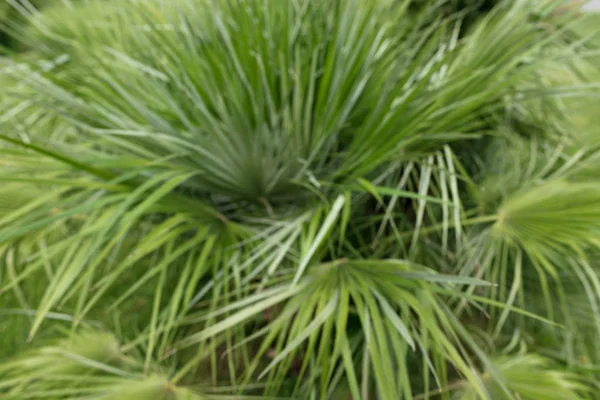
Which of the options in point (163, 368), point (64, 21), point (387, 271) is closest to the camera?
point (387, 271)

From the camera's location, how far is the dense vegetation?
61 centimetres

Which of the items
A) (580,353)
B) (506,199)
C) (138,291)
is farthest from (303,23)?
(580,353)

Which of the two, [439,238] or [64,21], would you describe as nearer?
[439,238]

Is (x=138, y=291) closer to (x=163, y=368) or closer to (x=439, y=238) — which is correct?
(x=163, y=368)

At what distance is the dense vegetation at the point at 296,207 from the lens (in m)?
0.61

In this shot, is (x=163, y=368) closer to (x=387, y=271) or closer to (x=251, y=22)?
(x=387, y=271)

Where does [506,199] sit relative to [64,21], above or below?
below

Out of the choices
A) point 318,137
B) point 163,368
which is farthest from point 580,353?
point 163,368

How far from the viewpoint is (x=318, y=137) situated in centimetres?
71

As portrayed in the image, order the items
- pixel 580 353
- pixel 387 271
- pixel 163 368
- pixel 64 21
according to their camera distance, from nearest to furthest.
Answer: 1. pixel 387 271
2. pixel 163 368
3. pixel 580 353
4. pixel 64 21

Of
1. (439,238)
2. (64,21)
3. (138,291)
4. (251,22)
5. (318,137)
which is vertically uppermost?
(64,21)

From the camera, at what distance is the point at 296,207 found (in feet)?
2.54

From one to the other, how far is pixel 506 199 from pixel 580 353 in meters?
0.31

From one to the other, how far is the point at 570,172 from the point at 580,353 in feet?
1.01
